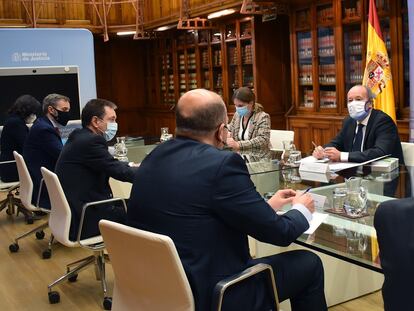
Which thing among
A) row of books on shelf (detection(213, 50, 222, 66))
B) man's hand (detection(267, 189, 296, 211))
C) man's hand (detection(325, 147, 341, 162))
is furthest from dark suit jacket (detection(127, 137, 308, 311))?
row of books on shelf (detection(213, 50, 222, 66))

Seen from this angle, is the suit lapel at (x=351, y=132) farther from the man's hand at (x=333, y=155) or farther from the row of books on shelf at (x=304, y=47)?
the row of books on shelf at (x=304, y=47)

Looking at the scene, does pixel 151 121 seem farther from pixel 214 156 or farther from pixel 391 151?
pixel 214 156

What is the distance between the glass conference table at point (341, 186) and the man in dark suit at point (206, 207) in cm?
15

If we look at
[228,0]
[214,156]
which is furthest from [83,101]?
[214,156]

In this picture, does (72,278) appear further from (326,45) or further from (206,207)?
(326,45)

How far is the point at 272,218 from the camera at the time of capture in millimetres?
2139

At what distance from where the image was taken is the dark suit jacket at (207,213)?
2.09 m

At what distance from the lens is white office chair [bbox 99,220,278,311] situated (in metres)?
2.02

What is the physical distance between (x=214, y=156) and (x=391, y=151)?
2.32 m

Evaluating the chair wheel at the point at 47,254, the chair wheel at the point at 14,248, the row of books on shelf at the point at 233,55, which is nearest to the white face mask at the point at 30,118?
the chair wheel at the point at 14,248

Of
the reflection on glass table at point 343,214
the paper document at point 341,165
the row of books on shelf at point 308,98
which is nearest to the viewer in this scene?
the reflection on glass table at point 343,214

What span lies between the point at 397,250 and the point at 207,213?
0.73 metres

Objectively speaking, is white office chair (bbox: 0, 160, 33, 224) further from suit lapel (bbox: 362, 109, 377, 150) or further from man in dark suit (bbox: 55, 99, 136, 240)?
suit lapel (bbox: 362, 109, 377, 150)

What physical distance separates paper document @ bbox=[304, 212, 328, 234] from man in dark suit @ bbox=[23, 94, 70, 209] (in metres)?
2.89
